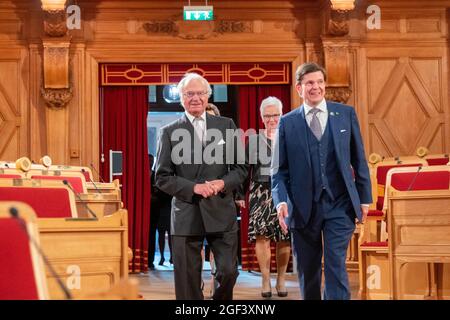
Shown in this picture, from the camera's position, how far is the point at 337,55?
27.9 ft

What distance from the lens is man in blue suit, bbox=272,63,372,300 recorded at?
3.59 m

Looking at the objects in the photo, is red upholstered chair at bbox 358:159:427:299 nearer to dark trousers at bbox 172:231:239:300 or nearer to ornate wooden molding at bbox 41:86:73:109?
dark trousers at bbox 172:231:239:300

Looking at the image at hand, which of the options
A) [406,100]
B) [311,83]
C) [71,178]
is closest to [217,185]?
[311,83]

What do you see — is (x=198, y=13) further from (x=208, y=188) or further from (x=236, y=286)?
(x=208, y=188)

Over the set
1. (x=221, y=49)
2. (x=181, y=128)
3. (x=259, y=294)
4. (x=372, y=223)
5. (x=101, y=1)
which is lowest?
(x=259, y=294)

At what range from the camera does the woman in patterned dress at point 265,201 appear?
19.3ft

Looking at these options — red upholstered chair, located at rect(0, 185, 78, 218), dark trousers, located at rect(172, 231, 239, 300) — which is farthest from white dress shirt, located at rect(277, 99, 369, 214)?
red upholstered chair, located at rect(0, 185, 78, 218)

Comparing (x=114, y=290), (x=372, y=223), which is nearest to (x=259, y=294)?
(x=372, y=223)

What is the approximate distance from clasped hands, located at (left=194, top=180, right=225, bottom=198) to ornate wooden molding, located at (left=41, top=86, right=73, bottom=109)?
16.1ft

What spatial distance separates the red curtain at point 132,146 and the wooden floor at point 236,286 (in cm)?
53

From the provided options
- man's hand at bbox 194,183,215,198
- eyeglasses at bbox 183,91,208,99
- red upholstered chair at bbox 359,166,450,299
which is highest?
eyeglasses at bbox 183,91,208,99
